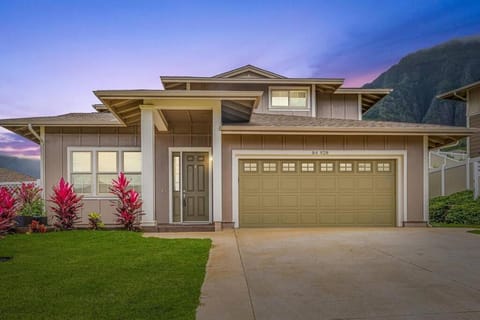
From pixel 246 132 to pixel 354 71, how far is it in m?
34.5

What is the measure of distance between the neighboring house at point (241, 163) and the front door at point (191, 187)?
3cm

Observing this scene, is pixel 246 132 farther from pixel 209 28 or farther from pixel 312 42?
pixel 312 42

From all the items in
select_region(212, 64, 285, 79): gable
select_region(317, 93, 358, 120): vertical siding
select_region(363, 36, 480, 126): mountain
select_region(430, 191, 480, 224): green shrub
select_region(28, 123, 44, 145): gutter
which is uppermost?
select_region(363, 36, 480, 126): mountain

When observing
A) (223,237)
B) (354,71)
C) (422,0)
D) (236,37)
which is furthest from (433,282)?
(422,0)

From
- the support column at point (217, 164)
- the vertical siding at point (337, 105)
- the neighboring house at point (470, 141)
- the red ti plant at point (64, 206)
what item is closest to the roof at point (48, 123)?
the red ti plant at point (64, 206)

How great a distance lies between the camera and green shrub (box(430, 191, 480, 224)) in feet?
41.6

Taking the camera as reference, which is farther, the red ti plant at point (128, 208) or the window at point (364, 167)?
the window at point (364, 167)

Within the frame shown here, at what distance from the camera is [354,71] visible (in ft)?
129

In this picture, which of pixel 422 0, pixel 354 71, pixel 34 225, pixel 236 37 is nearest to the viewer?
pixel 34 225

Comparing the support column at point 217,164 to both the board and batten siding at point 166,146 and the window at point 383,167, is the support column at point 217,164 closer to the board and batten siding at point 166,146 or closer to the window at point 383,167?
the board and batten siding at point 166,146

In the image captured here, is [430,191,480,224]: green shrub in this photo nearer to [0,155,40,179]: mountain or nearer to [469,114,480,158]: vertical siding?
[469,114,480,158]: vertical siding

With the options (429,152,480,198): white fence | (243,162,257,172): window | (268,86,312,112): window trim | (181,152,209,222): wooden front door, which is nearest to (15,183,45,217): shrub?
(181,152,209,222): wooden front door

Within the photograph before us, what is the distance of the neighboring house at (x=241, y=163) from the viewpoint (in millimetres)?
9039

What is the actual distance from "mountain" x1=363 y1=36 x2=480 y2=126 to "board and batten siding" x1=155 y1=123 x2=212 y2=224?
44.2m
